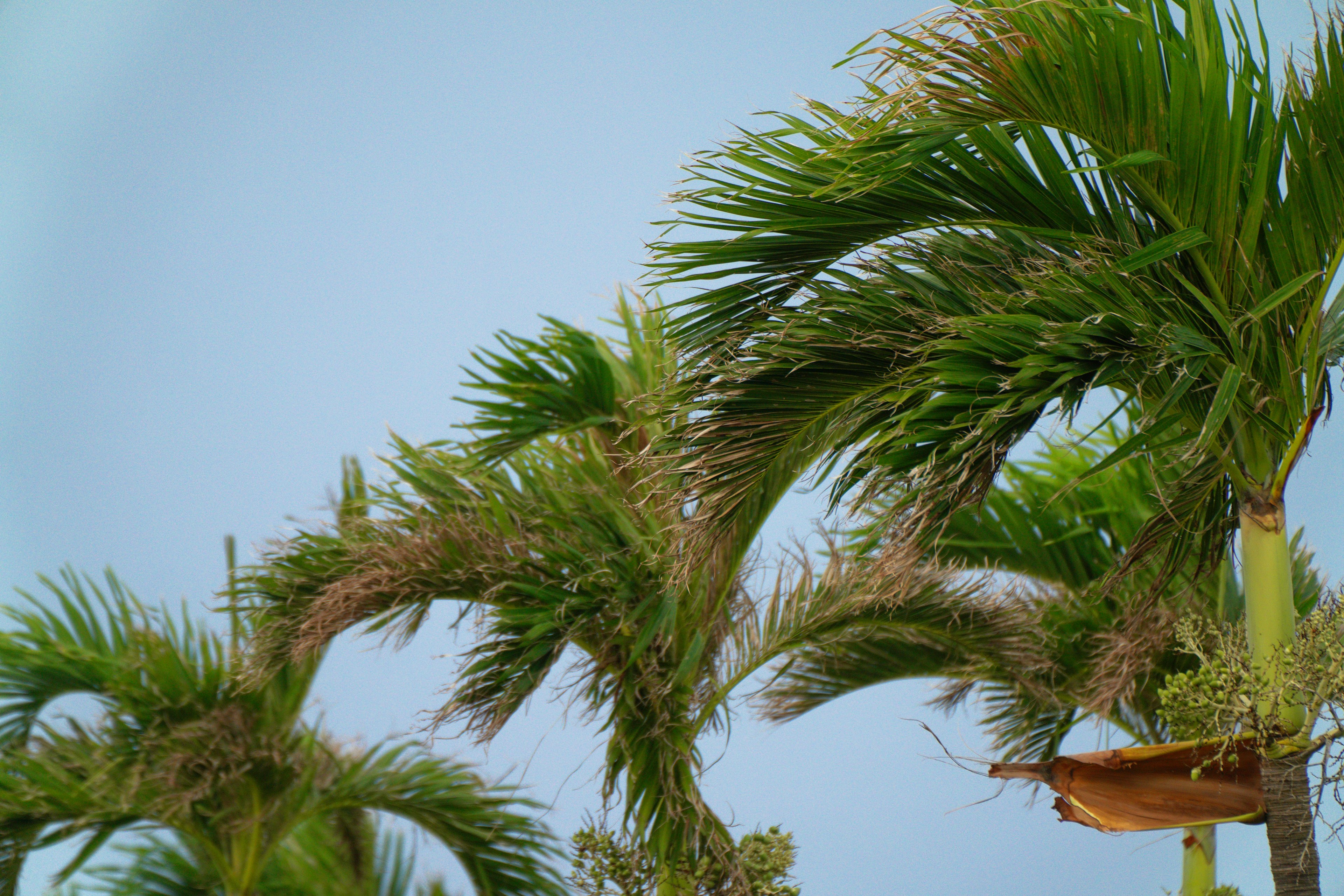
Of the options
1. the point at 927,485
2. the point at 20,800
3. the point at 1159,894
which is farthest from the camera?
→ the point at 1159,894

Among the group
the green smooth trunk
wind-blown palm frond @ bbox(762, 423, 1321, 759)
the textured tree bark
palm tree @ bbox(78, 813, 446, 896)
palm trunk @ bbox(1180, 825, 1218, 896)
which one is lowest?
palm tree @ bbox(78, 813, 446, 896)

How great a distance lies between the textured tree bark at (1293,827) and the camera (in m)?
2.59

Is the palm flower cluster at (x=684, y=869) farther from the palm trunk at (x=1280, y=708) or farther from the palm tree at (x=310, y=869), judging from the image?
the palm trunk at (x=1280, y=708)

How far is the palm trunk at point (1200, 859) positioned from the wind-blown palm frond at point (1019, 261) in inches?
107

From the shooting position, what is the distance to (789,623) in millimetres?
4184

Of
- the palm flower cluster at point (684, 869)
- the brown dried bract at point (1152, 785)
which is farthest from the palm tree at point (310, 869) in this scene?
the brown dried bract at point (1152, 785)

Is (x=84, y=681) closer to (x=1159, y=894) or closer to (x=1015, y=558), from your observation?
(x=1015, y=558)

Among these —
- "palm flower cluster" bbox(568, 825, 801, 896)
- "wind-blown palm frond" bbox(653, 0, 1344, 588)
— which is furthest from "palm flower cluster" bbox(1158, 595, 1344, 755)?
"palm flower cluster" bbox(568, 825, 801, 896)

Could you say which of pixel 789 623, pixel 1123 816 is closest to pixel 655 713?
pixel 789 623

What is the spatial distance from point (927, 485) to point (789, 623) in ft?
6.38

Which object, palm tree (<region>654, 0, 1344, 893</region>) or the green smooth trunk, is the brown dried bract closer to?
palm tree (<region>654, 0, 1344, 893</region>)

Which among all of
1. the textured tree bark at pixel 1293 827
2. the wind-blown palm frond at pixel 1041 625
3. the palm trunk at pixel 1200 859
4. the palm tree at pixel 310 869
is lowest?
the palm tree at pixel 310 869

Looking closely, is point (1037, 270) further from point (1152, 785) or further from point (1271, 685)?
point (1152, 785)

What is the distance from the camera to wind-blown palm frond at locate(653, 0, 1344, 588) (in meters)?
2.30
